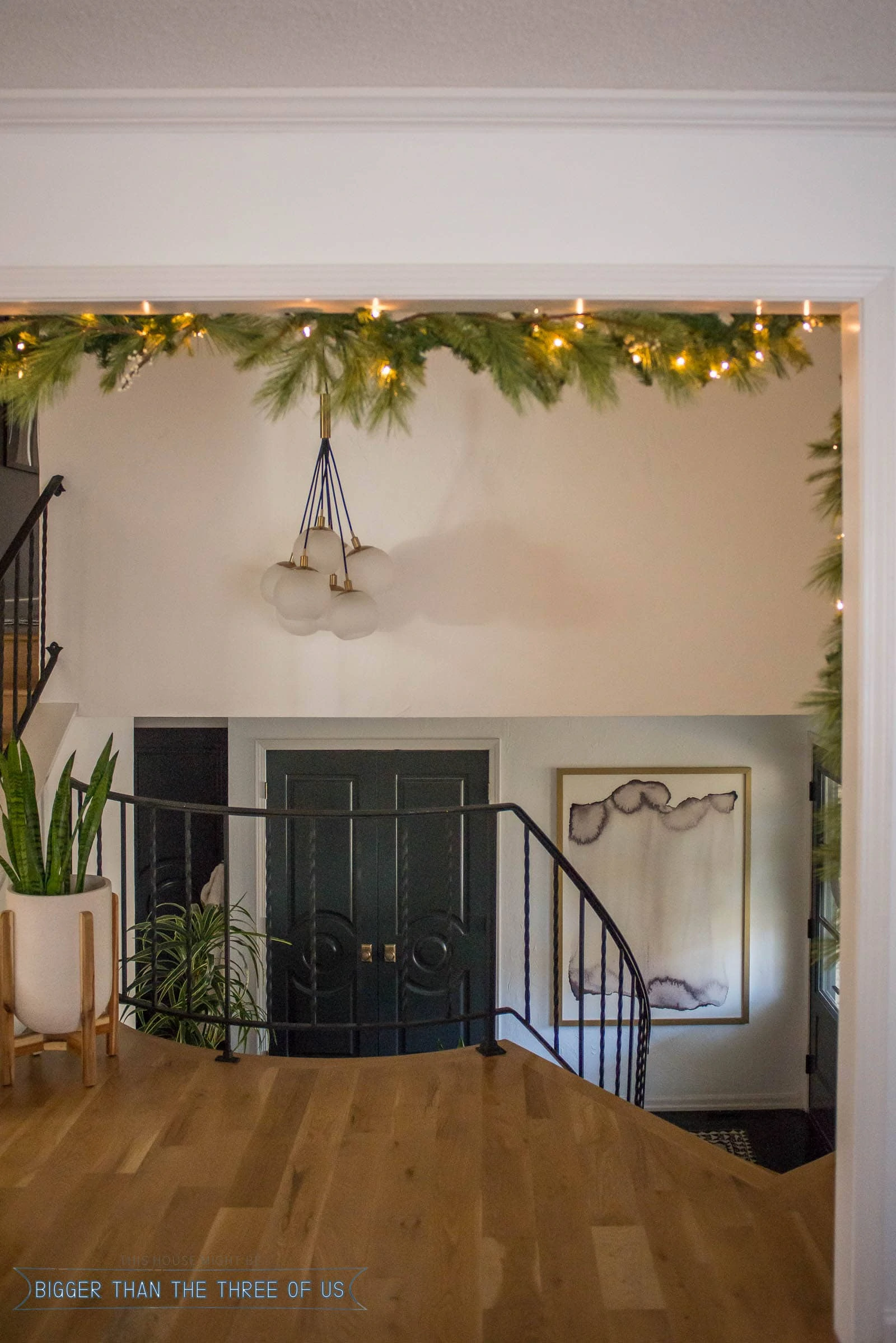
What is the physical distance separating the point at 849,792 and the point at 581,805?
13.4 feet

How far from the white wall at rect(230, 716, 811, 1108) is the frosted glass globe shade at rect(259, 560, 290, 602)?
2.10 metres

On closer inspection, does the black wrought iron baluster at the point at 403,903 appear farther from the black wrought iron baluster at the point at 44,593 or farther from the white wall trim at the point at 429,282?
the white wall trim at the point at 429,282

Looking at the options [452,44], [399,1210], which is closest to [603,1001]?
[399,1210]

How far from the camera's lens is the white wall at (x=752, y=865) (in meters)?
6.21

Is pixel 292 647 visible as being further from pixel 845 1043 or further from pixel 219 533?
pixel 845 1043

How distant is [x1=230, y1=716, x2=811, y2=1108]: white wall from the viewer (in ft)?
20.4

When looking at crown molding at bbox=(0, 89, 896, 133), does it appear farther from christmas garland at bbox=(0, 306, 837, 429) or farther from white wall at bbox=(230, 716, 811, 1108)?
white wall at bbox=(230, 716, 811, 1108)

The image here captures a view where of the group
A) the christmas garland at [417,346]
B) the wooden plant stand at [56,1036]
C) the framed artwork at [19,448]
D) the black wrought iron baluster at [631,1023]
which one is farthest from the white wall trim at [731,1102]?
the framed artwork at [19,448]

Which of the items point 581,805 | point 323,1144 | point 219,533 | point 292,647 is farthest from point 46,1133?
point 581,805

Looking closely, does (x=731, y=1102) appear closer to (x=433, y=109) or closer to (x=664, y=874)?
(x=664, y=874)

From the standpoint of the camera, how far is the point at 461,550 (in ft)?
14.9

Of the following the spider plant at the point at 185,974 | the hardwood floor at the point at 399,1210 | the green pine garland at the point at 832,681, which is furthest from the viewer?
the spider plant at the point at 185,974

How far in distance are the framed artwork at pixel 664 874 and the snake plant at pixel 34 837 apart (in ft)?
11.1

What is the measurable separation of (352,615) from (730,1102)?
4.21 m
